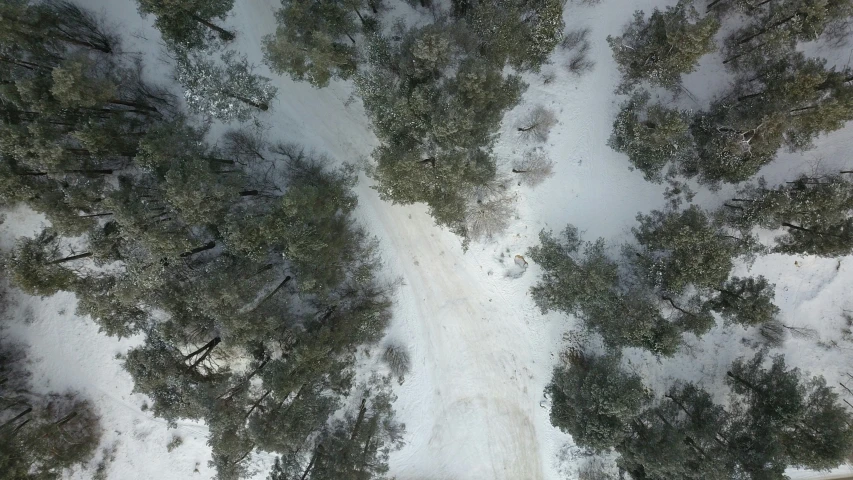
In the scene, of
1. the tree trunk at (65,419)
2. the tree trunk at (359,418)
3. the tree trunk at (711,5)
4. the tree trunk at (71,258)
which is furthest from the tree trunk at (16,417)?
the tree trunk at (711,5)

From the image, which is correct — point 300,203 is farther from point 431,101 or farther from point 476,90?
point 476,90

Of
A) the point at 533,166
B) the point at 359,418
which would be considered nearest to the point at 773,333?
the point at 533,166

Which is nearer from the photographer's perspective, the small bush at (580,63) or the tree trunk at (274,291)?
the tree trunk at (274,291)

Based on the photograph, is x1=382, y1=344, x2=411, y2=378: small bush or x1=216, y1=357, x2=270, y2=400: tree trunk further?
x1=382, y1=344, x2=411, y2=378: small bush

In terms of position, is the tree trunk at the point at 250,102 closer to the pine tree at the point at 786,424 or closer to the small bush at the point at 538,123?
the small bush at the point at 538,123

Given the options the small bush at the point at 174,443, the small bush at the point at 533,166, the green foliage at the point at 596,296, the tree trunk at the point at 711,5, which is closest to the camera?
the green foliage at the point at 596,296

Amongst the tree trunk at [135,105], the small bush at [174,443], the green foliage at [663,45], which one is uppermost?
the green foliage at [663,45]

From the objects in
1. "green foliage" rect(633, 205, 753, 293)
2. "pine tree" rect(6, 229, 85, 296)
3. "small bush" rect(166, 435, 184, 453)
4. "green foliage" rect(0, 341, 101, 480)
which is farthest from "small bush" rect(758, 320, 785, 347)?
"green foliage" rect(0, 341, 101, 480)

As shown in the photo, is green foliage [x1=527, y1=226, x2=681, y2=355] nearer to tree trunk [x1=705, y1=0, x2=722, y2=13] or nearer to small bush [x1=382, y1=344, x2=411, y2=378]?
small bush [x1=382, y1=344, x2=411, y2=378]
